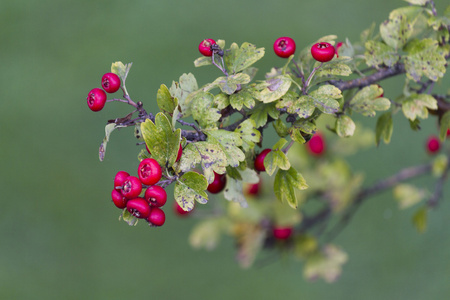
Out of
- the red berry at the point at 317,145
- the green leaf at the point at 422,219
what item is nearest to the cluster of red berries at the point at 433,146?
the green leaf at the point at 422,219

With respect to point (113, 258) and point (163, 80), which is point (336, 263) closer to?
point (113, 258)

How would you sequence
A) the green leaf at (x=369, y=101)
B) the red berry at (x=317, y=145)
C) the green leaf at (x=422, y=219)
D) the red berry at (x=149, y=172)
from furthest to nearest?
the red berry at (x=317, y=145) → the green leaf at (x=422, y=219) → the green leaf at (x=369, y=101) → the red berry at (x=149, y=172)

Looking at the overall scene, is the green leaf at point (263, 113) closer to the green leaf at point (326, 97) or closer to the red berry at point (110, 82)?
the green leaf at point (326, 97)

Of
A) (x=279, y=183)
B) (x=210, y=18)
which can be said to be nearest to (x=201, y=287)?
(x=210, y=18)

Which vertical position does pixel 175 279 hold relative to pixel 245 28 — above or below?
below

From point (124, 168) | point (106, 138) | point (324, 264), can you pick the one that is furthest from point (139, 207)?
point (124, 168)

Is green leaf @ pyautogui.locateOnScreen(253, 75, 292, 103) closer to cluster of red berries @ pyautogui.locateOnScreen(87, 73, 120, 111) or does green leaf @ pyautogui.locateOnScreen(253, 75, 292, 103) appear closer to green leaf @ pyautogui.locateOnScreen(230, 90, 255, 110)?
green leaf @ pyautogui.locateOnScreen(230, 90, 255, 110)
